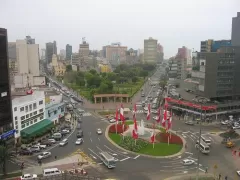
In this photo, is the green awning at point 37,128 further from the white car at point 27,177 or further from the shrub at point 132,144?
the shrub at point 132,144

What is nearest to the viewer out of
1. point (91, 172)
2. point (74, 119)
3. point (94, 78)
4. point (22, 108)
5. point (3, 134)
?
point (91, 172)

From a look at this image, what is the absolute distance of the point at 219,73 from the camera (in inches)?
2292

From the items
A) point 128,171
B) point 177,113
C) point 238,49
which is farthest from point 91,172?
point 238,49

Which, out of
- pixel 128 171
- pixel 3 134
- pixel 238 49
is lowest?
pixel 128 171

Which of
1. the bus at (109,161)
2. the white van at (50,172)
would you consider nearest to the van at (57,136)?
the bus at (109,161)

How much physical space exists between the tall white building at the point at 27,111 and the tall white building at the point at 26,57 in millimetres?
61408

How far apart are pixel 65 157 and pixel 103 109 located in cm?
3174

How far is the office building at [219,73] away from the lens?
57.6 metres

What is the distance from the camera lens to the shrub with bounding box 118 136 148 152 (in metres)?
39.9

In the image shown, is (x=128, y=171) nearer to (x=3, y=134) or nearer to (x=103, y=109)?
(x=3, y=134)

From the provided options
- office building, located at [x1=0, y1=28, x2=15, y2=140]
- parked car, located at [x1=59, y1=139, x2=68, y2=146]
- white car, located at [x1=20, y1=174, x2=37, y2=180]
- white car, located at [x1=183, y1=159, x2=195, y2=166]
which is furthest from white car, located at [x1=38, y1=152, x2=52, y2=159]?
white car, located at [x1=183, y1=159, x2=195, y2=166]

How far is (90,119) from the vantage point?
59.0 meters

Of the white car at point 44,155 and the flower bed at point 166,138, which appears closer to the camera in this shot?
the white car at point 44,155

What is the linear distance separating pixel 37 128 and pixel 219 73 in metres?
38.0
